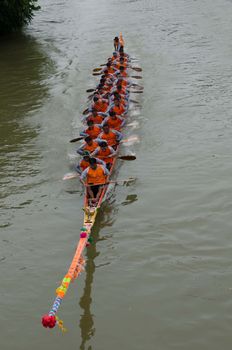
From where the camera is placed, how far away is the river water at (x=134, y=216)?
25.0ft

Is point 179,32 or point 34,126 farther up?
point 179,32

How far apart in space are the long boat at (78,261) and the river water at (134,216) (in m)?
0.49

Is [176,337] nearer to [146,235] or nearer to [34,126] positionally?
[146,235]

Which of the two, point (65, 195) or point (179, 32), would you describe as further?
point (179, 32)

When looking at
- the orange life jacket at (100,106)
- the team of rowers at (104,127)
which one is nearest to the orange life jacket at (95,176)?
the team of rowers at (104,127)

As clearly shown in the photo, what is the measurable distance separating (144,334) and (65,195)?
16.4 feet

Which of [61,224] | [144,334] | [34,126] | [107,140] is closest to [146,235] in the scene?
[61,224]

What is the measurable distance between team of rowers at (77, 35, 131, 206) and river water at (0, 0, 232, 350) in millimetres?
555

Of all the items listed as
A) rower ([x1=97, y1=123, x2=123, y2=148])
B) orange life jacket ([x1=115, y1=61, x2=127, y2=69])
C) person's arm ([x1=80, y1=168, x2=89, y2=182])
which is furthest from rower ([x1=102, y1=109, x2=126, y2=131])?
orange life jacket ([x1=115, y1=61, x2=127, y2=69])

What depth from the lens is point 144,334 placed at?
737cm

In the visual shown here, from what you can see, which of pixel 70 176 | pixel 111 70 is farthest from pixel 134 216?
pixel 111 70

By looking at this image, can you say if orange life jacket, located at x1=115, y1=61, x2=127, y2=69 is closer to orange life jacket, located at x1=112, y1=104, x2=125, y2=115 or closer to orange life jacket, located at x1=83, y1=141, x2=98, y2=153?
orange life jacket, located at x1=112, y1=104, x2=125, y2=115

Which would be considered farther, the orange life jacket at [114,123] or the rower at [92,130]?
the orange life jacket at [114,123]

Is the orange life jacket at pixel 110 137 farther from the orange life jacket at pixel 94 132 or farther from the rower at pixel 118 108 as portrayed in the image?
the rower at pixel 118 108
